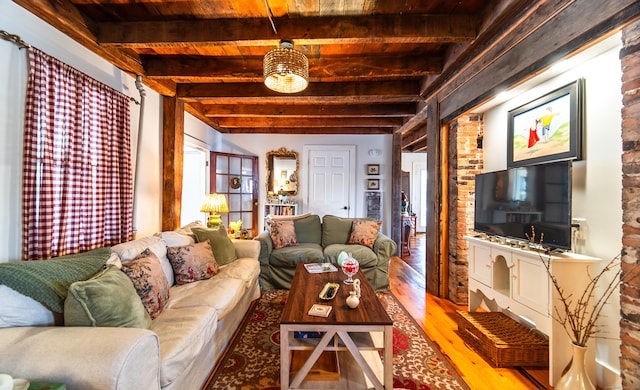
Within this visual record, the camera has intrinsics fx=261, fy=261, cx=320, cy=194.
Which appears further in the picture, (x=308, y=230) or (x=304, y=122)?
(x=304, y=122)

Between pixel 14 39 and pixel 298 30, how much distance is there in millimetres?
1777

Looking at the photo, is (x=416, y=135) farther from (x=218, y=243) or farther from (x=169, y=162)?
(x=169, y=162)

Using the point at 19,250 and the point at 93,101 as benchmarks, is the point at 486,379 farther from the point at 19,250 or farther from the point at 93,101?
the point at 93,101

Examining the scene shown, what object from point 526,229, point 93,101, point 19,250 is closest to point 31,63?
point 93,101

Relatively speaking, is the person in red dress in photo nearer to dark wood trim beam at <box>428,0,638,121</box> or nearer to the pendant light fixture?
dark wood trim beam at <box>428,0,638,121</box>

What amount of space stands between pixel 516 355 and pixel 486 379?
1.01ft

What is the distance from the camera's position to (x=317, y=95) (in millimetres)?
3176

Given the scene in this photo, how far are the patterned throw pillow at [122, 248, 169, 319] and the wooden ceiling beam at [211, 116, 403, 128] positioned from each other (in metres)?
3.41

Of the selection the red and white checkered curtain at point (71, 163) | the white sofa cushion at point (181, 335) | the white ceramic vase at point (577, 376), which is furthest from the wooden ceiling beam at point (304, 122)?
the white ceramic vase at point (577, 376)

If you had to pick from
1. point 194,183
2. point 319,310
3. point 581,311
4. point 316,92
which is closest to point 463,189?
point 581,311

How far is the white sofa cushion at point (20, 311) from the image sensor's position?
1135 mm

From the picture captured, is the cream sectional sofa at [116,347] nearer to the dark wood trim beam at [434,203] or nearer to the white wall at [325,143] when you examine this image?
the dark wood trim beam at [434,203]

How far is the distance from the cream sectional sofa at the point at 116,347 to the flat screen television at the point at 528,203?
2.31 meters

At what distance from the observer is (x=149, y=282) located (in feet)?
5.41
